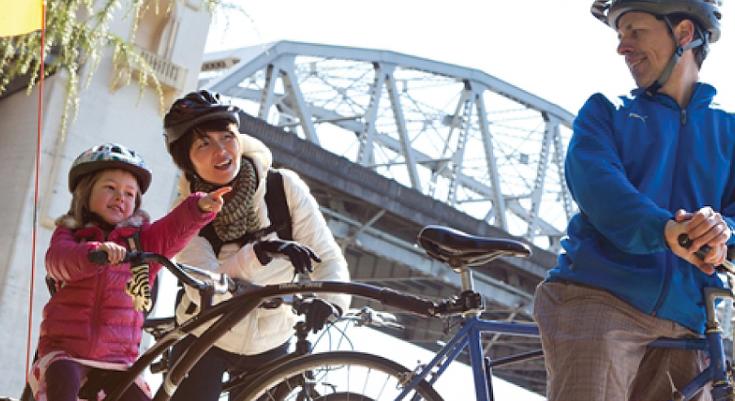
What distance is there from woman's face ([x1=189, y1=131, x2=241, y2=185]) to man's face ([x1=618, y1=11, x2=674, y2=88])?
1647 millimetres

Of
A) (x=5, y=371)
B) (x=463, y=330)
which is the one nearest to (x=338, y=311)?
(x=463, y=330)

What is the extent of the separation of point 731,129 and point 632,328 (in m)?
0.60

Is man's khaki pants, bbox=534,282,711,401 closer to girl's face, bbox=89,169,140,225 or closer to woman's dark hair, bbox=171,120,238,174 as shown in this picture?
woman's dark hair, bbox=171,120,238,174

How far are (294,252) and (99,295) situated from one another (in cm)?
72

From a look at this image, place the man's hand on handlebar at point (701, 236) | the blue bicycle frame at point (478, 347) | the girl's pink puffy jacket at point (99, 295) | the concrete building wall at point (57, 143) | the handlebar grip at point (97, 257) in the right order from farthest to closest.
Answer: the concrete building wall at point (57, 143), the girl's pink puffy jacket at point (99, 295), the handlebar grip at point (97, 257), the blue bicycle frame at point (478, 347), the man's hand on handlebar at point (701, 236)

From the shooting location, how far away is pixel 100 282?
4.26 meters

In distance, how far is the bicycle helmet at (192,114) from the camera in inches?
177

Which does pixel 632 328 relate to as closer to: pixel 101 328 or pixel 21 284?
pixel 101 328

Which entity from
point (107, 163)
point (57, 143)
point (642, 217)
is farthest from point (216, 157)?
point (57, 143)

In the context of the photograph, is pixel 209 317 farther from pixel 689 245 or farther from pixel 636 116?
pixel 689 245

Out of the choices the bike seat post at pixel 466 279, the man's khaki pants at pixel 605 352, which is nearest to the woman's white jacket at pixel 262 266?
the bike seat post at pixel 466 279

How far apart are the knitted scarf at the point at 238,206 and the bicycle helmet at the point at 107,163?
0.19 meters

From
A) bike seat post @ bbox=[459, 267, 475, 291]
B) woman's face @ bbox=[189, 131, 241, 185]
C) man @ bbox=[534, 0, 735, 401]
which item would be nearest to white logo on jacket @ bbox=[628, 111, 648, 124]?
man @ bbox=[534, 0, 735, 401]

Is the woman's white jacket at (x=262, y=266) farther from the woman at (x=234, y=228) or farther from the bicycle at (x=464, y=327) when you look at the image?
the bicycle at (x=464, y=327)
